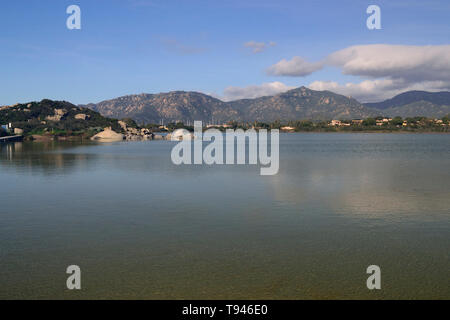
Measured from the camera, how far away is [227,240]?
20344mm

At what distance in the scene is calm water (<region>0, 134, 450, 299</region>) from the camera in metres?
14.5

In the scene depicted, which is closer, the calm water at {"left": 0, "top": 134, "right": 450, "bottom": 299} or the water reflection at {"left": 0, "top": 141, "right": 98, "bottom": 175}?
the calm water at {"left": 0, "top": 134, "right": 450, "bottom": 299}

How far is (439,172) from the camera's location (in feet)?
161

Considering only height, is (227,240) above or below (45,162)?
below

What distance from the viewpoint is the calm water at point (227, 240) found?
14.5 metres

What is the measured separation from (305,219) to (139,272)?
12.7 metres

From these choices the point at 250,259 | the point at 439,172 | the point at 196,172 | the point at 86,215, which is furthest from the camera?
the point at 196,172

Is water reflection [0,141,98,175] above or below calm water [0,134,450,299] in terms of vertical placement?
above

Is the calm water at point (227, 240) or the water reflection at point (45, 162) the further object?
the water reflection at point (45, 162)

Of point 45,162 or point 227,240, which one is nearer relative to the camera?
point 227,240

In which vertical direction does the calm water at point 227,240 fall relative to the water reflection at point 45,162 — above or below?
below

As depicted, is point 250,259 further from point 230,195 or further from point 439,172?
point 439,172
